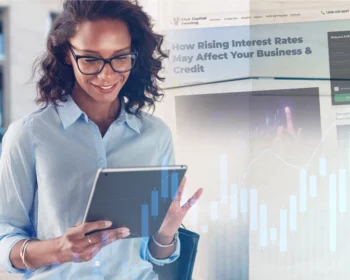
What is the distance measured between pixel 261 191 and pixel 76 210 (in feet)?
2.10

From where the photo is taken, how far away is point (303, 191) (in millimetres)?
1544

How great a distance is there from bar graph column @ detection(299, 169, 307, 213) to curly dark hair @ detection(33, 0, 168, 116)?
63cm

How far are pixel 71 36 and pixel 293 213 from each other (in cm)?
95

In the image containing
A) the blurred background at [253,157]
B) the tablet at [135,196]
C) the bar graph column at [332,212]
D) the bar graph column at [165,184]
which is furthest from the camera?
Result: the bar graph column at [332,212]

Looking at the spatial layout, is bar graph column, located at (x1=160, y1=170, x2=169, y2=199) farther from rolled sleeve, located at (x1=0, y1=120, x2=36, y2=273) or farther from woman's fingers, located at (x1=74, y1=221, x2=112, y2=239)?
rolled sleeve, located at (x1=0, y1=120, x2=36, y2=273)

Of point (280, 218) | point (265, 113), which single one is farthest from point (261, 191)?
point (265, 113)

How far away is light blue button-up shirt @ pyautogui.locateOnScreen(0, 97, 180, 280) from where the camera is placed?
3.83 feet

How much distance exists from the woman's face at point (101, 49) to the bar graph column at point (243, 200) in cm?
56

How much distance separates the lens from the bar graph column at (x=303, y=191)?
1539 millimetres

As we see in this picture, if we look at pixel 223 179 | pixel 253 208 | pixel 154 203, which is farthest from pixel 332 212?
pixel 154 203

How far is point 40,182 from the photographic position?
1195mm

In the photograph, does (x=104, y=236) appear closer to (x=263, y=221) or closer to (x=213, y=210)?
(x=213, y=210)

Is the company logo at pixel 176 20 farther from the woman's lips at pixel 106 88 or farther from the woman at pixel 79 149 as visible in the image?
the woman's lips at pixel 106 88
